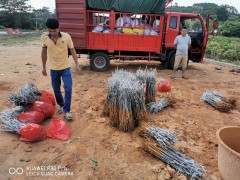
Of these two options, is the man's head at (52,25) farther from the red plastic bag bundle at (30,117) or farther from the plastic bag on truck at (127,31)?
the plastic bag on truck at (127,31)

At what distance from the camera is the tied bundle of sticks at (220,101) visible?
465 centimetres

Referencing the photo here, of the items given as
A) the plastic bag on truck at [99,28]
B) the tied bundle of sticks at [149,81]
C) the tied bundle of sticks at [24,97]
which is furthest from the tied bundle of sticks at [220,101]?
the plastic bag on truck at [99,28]

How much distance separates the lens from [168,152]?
2.91 m

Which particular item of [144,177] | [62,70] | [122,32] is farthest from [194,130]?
[122,32]

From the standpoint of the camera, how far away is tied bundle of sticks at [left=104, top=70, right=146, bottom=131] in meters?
3.63

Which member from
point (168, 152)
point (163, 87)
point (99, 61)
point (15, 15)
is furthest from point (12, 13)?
point (168, 152)

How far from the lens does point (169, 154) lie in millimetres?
2879

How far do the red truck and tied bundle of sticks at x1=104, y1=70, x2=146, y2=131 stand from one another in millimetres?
4296

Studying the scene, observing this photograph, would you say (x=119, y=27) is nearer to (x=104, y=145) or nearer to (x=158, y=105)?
(x=158, y=105)

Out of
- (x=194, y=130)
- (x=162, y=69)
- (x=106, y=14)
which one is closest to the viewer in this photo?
(x=194, y=130)

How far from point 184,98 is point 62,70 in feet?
10.3

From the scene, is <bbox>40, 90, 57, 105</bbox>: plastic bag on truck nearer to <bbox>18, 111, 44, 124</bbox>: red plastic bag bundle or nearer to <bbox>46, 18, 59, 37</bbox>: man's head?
<bbox>18, 111, 44, 124</bbox>: red plastic bag bundle

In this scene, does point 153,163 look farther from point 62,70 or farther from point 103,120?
point 62,70

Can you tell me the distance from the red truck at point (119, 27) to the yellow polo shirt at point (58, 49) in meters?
4.08
